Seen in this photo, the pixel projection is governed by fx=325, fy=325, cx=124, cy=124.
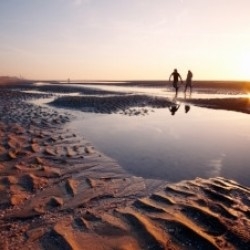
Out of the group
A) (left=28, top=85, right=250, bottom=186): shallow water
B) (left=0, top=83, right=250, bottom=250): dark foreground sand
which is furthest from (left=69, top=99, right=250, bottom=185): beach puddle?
(left=0, top=83, right=250, bottom=250): dark foreground sand

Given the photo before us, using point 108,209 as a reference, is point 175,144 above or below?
above

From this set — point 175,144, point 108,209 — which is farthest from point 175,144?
point 108,209

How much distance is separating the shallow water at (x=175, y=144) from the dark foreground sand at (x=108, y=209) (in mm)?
592

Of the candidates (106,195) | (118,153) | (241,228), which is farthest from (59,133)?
(241,228)

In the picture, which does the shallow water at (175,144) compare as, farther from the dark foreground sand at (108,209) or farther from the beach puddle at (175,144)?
the dark foreground sand at (108,209)

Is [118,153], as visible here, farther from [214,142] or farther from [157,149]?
[214,142]

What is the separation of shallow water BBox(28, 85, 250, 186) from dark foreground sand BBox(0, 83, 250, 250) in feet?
1.94

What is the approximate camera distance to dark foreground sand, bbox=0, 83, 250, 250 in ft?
14.1

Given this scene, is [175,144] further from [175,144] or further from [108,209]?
[108,209]

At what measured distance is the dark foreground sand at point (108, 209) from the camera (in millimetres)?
4285

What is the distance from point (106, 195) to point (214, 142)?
227 inches

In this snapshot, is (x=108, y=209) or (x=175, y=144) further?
(x=175, y=144)

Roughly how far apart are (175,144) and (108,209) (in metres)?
5.43

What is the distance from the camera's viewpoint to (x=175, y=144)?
1033cm
